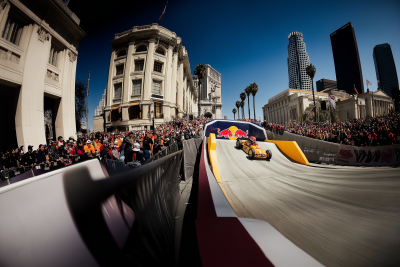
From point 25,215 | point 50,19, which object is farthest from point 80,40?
point 25,215

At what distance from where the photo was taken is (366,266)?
1721 mm

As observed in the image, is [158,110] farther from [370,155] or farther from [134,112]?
[370,155]

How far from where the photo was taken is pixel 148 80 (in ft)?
102

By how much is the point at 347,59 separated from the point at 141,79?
152109 millimetres

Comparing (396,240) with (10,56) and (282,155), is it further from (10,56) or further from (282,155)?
(10,56)

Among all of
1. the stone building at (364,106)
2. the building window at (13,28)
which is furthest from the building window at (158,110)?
the stone building at (364,106)

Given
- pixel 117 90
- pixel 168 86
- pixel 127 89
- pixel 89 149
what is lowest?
pixel 89 149

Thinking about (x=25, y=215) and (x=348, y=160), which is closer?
(x=25, y=215)

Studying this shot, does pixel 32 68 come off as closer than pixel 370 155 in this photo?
No

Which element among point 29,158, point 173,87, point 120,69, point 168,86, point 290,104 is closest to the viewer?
point 29,158

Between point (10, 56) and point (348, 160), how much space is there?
25.1 m

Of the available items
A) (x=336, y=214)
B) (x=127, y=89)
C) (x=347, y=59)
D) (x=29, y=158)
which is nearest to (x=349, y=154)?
(x=336, y=214)

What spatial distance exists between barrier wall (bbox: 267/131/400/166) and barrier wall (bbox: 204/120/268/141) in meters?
7.07

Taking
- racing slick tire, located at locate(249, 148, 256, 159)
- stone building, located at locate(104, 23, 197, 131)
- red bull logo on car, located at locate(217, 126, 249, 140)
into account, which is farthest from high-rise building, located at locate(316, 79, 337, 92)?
racing slick tire, located at locate(249, 148, 256, 159)
